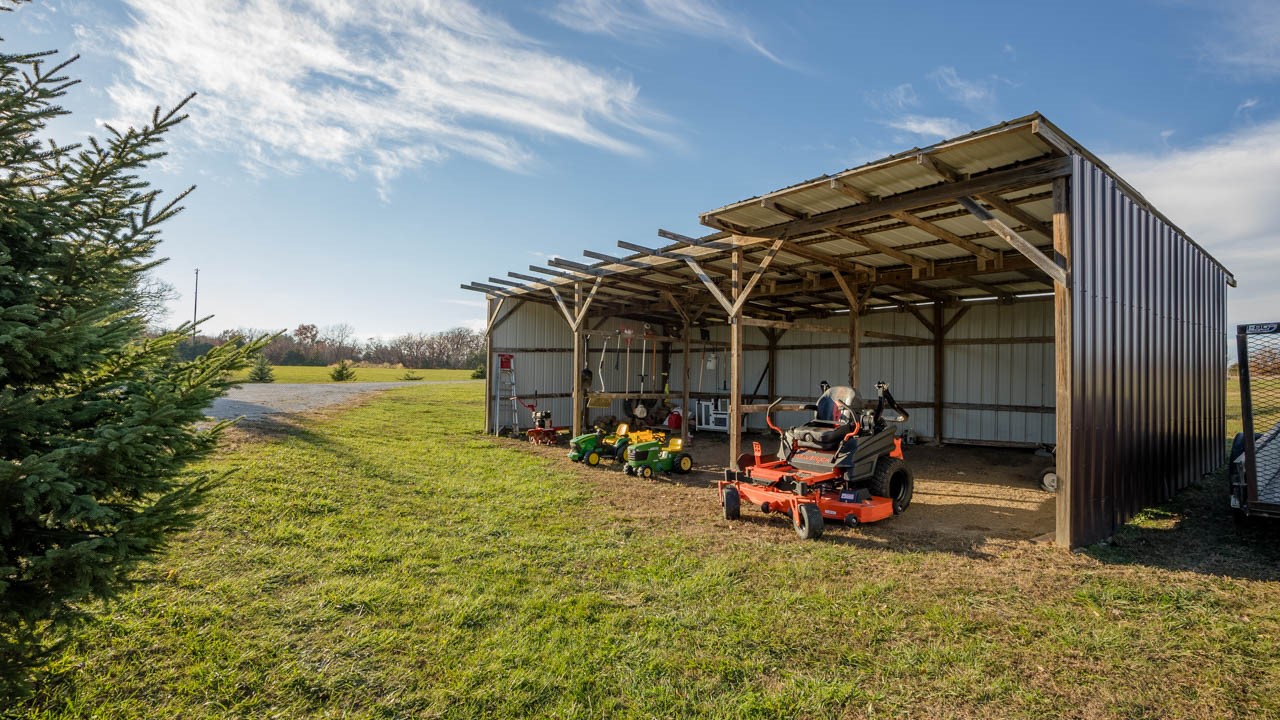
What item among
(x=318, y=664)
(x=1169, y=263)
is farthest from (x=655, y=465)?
(x=1169, y=263)

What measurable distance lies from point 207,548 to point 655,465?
5.63 m

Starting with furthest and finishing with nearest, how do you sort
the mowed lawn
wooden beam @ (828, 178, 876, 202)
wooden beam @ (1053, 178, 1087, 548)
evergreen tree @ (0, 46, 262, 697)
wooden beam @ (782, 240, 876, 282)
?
wooden beam @ (782, 240, 876, 282), wooden beam @ (828, 178, 876, 202), wooden beam @ (1053, 178, 1087, 548), the mowed lawn, evergreen tree @ (0, 46, 262, 697)

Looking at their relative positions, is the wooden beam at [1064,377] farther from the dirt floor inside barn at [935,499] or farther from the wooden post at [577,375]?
the wooden post at [577,375]

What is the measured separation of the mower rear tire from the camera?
29.6ft

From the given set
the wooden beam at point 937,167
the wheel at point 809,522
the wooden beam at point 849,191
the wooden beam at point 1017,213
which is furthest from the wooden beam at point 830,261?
the wheel at point 809,522

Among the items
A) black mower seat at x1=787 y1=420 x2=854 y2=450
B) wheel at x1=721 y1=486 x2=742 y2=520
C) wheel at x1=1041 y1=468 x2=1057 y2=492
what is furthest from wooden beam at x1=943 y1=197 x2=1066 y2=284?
wheel at x1=1041 y1=468 x2=1057 y2=492

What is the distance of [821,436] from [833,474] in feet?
1.58

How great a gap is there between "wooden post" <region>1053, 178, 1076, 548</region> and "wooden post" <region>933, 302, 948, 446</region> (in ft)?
26.2

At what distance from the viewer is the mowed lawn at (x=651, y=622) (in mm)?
2857

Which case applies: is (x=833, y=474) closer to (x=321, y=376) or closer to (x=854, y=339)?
(x=854, y=339)

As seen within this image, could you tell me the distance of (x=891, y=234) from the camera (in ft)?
26.5

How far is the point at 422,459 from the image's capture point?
8.95 meters

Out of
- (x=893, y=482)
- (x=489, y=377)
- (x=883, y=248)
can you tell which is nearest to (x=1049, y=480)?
(x=893, y=482)

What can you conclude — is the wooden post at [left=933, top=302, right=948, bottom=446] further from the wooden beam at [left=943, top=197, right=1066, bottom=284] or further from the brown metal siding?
the wooden beam at [left=943, top=197, right=1066, bottom=284]
